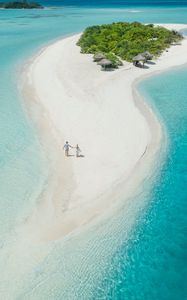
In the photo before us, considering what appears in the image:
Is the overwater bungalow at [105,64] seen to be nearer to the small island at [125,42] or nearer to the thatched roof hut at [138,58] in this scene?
the small island at [125,42]

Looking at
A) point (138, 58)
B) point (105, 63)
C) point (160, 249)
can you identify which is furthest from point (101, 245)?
point (138, 58)

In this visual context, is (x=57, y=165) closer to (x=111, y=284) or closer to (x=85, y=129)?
(x=85, y=129)

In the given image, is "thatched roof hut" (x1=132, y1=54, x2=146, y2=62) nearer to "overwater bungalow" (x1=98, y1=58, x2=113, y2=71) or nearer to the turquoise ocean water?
"overwater bungalow" (x1=98, y1=58, x2=113, y2=71)

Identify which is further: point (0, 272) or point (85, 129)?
point (85, 129)

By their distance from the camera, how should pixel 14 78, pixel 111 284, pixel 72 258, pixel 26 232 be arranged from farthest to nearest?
1. pixel 14 78
2. pixel 26 232
3. pixel 72 258
4. pixel 111 284

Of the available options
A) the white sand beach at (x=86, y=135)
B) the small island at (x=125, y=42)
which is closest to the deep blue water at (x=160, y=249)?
the white sand beach at (x=86, y=135)

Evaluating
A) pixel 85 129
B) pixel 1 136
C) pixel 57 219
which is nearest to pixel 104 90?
pixel 85 129

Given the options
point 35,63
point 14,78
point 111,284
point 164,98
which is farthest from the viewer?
point 35,63
